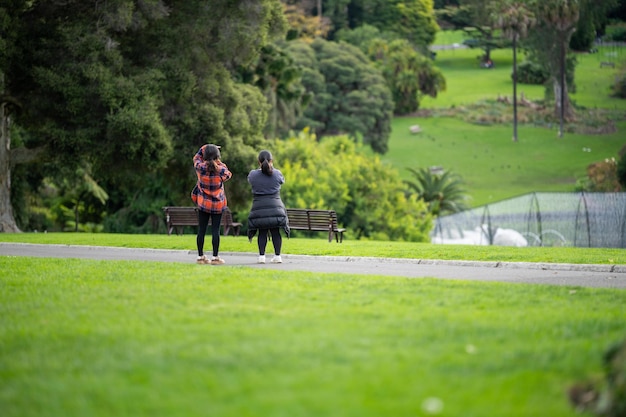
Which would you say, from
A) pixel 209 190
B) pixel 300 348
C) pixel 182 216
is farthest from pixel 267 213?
pixel 182 216

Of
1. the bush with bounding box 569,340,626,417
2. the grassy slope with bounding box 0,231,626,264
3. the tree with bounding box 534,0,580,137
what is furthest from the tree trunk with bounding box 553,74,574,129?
the bush with bounding box 569,340,626,417

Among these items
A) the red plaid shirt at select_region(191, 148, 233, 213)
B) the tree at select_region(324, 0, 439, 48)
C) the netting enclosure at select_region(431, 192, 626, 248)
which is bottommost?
the netting enclosure at select_region(431, 192, 626, 248)

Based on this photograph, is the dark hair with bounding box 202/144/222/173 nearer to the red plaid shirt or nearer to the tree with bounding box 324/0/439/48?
the red plaid shirt

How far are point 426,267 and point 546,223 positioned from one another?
73.6 feet

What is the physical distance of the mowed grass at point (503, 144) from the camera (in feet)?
253

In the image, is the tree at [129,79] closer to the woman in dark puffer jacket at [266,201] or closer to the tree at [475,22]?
the woman in dark puffer jacket at [266,201]

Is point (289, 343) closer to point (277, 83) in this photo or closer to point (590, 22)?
point (277, 83)

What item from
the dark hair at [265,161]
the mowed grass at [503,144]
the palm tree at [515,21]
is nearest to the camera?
the dark hair at [265,161]

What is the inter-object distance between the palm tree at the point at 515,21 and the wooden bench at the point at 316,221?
201ft

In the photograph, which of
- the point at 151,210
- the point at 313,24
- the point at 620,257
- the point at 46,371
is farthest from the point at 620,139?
the point at 46,371

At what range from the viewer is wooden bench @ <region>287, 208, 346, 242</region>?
1071 inches

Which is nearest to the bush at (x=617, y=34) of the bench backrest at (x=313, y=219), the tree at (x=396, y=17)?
the tree at (x=396, y=17)

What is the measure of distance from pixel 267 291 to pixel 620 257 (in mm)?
9979

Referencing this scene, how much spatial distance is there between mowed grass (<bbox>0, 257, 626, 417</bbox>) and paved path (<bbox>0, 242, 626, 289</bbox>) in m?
2.66
